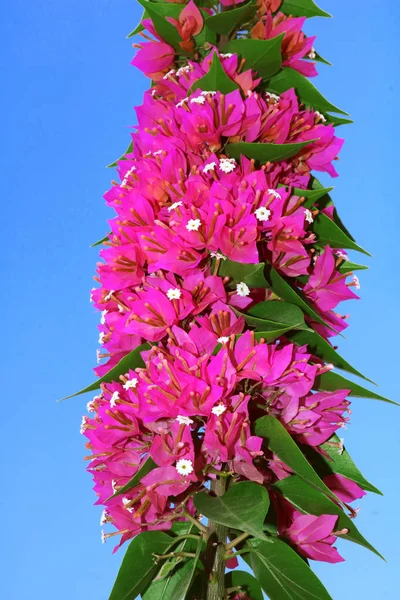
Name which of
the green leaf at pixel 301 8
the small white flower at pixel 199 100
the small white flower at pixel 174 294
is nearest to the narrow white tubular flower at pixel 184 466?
the small white flower at pixel 174 294

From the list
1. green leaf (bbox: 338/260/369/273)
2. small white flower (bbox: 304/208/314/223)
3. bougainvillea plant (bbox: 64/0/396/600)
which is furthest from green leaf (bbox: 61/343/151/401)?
green leaf (bbox: 338/260/369/273)

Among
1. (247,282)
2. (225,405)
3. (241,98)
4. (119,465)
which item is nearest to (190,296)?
(247,282)

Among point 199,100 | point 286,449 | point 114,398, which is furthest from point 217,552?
point 199,100

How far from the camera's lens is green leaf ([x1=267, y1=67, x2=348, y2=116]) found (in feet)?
6.30

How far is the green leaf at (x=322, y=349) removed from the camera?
64.2 inches

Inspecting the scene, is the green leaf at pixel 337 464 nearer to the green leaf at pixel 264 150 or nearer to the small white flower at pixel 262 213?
the small white flower at pixel 262 213

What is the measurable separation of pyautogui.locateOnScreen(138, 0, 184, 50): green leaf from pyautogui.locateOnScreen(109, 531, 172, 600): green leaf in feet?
4.22

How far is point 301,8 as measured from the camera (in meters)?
2.03

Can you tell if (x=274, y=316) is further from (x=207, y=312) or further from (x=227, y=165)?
(x=227, y=165)

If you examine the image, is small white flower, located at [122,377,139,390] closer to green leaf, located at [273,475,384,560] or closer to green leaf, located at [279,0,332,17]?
green leaf, located at [273,475,384,560]

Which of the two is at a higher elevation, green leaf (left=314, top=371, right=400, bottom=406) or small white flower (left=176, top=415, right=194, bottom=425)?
green leaf (left=314, top=371, right=400, bottom=406)

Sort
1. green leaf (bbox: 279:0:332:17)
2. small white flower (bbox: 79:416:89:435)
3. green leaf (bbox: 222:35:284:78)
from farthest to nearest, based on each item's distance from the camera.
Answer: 1. green leaf (bbox: 279:0:332:17)
2. green leaf (bbox: 222:35:284:78)
3. small white flower (bbox: 79:416:89:435)

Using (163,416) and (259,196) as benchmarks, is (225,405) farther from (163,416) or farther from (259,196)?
(259,196)

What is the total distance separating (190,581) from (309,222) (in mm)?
813
